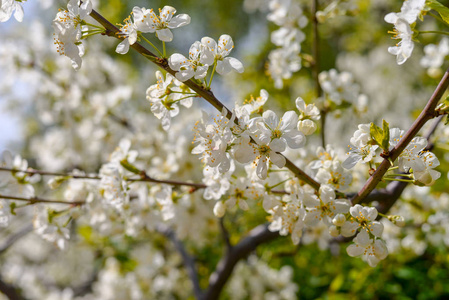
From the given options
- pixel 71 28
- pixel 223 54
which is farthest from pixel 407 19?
pixel 71 28

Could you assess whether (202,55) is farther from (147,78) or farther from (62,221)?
(147,78)

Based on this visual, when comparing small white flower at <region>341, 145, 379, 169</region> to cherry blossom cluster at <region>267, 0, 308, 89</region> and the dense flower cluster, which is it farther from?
cherry blossom cluster at <region>267, 0, 308, 89</region>

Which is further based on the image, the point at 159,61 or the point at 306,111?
the point at 306,111

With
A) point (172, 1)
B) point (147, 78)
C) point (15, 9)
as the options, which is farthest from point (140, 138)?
point (172, 1)

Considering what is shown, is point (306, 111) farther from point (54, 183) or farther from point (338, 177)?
point (54, 183)

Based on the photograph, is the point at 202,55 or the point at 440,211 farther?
the point at 440,211

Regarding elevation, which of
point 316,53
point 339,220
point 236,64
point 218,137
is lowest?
point 339,220

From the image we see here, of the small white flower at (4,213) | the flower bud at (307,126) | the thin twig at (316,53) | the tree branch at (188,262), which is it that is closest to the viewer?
the flower bud at (307,126)

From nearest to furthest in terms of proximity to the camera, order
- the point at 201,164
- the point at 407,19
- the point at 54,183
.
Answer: the point at 407,19
the point at 54,183
the point at 201,164

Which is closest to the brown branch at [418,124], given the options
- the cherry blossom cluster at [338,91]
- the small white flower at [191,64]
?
the small white flower at [191,64]

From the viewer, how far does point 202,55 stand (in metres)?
0.97

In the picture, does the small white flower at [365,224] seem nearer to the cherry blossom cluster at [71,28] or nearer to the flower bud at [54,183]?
the cherry blossom cluster at [71,28]

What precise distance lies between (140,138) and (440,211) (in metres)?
1.86

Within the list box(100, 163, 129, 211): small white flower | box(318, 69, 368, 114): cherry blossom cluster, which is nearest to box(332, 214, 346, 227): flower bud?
box(100, 163, 129, 211): small white flower
